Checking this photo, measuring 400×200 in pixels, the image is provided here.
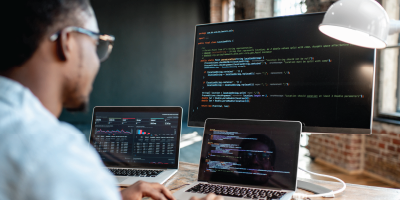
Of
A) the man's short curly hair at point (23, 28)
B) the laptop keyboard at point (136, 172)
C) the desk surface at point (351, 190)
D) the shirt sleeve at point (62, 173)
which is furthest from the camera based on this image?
the laptop keyboard at point (136, 172)

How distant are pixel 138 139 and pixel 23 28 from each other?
0.78m

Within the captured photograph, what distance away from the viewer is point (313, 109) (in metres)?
0.98

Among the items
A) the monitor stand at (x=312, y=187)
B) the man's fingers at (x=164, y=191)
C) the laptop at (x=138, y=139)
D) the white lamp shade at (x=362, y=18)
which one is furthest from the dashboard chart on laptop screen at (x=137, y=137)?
the white lamp shade at (x=362, y=18)

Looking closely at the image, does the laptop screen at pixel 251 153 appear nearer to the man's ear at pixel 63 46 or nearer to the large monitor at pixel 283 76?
the large monitor at pixel 283 76

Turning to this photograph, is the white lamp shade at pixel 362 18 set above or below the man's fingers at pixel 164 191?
above

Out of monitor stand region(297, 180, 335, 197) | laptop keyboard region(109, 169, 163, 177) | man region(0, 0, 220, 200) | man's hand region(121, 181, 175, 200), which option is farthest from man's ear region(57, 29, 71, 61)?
monitor stand region(297, 180, 335, 197)

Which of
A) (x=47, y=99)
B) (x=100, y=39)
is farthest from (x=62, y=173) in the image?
(x=100, y=39)

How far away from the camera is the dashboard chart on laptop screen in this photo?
3.76 feet

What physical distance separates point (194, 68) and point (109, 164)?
0.52 metres

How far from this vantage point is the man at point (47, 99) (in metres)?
0.33

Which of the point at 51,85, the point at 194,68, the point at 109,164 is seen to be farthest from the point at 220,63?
the point at 51,85

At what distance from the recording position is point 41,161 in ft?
1.07

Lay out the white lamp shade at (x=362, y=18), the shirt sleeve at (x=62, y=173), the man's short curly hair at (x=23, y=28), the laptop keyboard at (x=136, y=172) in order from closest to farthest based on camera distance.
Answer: the shirt sleeve at (x=62, y=173) < the man's short curly hair at (x=23, y=28) < the white lamp shade at (x=362, y=18) < the laptop keyboard at (x=136, y=172)

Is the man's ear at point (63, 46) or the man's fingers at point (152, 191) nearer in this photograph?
the man's ear at point (63, 46)
